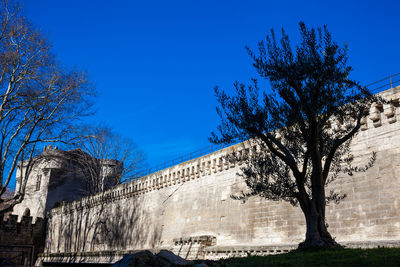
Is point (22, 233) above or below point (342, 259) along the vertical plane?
above

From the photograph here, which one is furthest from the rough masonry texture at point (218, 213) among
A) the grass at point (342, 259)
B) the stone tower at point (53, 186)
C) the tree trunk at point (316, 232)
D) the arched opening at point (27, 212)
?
the arched opening at point (27, 212)

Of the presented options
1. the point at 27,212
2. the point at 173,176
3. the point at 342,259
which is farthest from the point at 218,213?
the point at 27,212

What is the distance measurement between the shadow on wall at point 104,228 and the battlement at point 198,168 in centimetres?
47

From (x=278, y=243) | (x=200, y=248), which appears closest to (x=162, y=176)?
(x=200, y=248)

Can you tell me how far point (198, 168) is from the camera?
72.3 ft

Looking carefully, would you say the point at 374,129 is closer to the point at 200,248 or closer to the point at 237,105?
the point at 237,105

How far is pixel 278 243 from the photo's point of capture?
605 inches

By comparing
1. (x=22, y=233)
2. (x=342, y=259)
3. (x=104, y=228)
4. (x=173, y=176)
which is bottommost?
(x=342, y=259)

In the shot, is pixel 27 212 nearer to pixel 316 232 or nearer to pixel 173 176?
pixel 173 176

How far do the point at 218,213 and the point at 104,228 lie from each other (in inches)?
556

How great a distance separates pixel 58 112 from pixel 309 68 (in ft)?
51.3

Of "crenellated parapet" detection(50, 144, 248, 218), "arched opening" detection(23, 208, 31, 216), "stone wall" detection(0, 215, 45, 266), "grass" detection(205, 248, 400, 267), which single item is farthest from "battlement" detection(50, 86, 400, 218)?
"arched opening" detection(23, 208, 31, 216)

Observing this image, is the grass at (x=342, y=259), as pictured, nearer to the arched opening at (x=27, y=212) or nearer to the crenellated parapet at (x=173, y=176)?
the crenellated parapet at (x=173, y=176)

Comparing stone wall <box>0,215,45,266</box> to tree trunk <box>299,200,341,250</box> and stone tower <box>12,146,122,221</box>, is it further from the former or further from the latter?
tree trunk <box>299,200,341,250</box>
